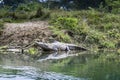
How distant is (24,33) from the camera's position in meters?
26.0

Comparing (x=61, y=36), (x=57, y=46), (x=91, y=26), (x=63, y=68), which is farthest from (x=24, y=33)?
(x=63, y=68)

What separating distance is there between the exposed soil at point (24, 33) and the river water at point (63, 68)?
158 inches

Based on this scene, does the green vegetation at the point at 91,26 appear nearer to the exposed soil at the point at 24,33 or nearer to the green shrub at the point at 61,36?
the green shrub at the point at 61,36

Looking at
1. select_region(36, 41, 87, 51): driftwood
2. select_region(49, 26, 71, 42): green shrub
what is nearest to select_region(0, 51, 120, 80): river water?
select_region(36, 41, 87, 51): driftwood

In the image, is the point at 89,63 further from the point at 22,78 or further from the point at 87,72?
the point at 22,78

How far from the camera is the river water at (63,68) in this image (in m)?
14.1

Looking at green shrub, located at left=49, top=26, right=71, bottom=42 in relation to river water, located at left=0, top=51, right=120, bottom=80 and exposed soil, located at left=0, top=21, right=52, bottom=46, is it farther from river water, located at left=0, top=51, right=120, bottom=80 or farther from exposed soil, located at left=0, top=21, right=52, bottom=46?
river water, located at left=0, top=51, right=120, bottom=80

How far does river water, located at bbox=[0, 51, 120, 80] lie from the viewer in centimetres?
1411

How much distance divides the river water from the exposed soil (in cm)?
401

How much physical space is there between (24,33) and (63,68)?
9805 mm

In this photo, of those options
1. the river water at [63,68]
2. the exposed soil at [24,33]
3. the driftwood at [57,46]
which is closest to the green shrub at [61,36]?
the exposed soil at [24,33]

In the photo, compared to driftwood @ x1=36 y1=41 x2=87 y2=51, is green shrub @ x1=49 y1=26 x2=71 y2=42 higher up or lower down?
higher up

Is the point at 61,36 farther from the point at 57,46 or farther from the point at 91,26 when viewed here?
the point at 91,26

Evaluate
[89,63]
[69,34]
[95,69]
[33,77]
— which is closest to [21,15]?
[69,34]
